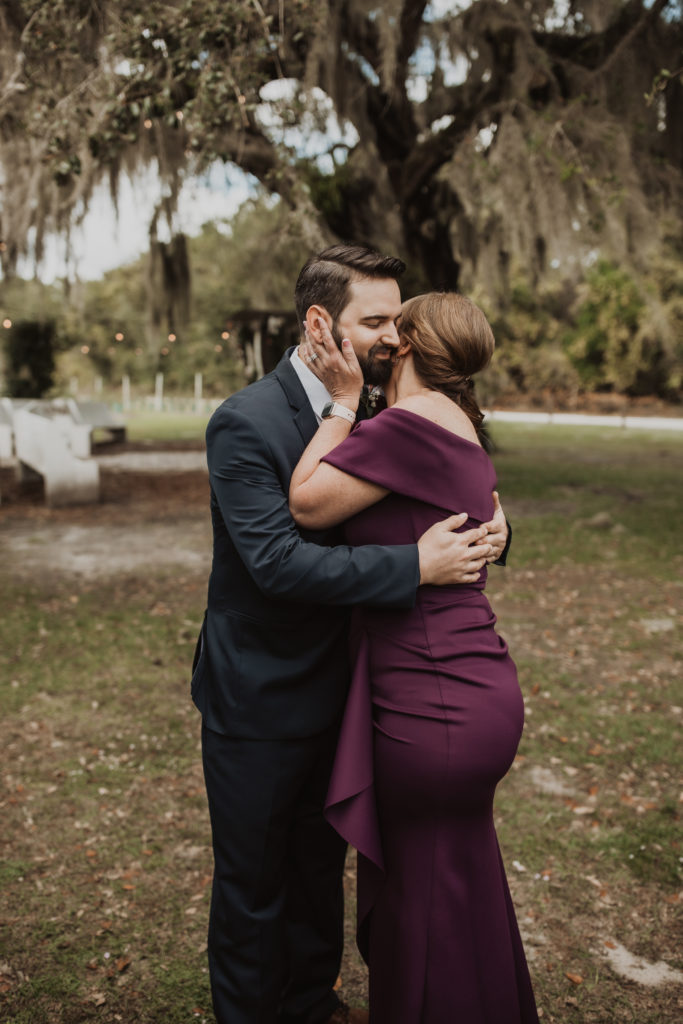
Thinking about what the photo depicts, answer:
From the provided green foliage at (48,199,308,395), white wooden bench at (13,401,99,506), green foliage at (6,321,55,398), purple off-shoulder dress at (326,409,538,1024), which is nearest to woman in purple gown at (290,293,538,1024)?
purple off-shoulder dress at (326,409,538,1024)

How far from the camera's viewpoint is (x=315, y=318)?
192cm

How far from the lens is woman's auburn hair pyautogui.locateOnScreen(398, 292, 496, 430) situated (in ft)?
6.05

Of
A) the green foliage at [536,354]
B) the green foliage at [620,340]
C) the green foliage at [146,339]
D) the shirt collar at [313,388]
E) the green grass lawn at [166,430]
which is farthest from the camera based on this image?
the green foliage at [536,354]

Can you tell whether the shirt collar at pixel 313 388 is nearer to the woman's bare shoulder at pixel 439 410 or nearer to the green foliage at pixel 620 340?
the woman's bare shoulder at pixel 439 410

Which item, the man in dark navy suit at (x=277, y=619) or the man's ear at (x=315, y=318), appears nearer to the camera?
the man in dark navy suit at (x=277, y=619)

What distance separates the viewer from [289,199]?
→ 846 centimetres

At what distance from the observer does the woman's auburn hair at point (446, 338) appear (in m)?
1.84

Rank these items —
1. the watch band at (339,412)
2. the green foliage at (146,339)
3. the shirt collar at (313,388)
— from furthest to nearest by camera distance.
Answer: the green foliage at (146,339) → the shirt collar at (313,388) → the watch band at (339,412)

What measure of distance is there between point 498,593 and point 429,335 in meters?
5.17

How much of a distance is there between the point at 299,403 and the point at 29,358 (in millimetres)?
18635

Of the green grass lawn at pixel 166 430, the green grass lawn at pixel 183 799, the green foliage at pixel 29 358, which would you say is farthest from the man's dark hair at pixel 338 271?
the green foliage at pixel 29 358

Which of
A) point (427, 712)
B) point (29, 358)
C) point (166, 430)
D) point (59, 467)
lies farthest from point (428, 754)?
point (166, 430)

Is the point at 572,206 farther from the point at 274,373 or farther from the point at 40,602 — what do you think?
the point at 274,373

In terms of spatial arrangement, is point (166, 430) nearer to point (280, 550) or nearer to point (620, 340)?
point (620, 340)
